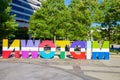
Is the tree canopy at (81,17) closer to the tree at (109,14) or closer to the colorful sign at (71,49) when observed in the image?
the tree at (109,14)

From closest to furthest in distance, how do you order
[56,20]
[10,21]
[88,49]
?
[88,49], [10,21], [56,20]

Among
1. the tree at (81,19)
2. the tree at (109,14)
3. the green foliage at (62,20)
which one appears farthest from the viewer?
the green foliage at (62,20)

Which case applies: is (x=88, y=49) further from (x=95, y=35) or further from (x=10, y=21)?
(x=10, y=21)

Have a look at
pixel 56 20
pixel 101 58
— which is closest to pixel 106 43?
pixel 101 58

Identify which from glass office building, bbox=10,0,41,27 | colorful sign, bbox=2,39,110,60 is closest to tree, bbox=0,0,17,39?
colorful sign, bbox=2,39,110,60

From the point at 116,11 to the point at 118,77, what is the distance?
22447mm

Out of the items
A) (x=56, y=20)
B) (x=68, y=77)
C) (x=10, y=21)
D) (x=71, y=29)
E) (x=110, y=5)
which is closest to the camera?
(x=68, y=77)

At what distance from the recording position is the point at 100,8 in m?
41.7

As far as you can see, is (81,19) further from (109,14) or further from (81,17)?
(109,14)

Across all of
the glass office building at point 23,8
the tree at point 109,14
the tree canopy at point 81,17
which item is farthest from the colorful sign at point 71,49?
the glass office building at point 23,8

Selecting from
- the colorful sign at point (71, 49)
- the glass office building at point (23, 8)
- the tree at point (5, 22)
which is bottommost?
the colorful sign at point (71, 49)

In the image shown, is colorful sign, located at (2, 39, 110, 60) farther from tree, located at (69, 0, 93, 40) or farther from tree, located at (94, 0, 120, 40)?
tree, located at (94, 0, 120, 40)

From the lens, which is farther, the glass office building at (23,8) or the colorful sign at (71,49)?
the glass office building at (23,8)

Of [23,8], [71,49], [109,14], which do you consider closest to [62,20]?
[109,14]
